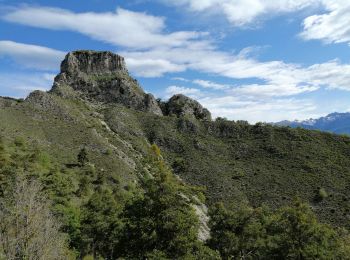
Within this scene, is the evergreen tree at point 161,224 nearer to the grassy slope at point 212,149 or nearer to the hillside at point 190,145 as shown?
the hillside at point 190,145

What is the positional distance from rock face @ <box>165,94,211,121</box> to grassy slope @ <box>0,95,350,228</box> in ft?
52.0

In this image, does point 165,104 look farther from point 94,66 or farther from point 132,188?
point 132,188

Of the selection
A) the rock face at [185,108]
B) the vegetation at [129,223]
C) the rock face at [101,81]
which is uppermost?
the rock face at [101,81]

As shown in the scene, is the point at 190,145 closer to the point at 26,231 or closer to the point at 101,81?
the point at 101,81

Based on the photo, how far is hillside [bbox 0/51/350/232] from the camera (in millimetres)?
87562

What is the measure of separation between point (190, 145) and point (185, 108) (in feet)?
111

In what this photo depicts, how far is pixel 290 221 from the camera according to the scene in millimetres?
40812

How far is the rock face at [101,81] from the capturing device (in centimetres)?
14112

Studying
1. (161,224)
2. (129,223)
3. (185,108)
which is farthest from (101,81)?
(161,224)

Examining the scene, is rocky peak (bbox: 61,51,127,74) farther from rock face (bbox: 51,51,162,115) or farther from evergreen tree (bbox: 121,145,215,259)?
evergreen tree (bbox: 121,145,215,259)

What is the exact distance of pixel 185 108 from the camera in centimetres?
14600

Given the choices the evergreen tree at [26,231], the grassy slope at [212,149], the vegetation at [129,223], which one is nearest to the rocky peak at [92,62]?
the grassy slope at [212,149]

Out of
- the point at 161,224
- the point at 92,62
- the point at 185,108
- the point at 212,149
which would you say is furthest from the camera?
the point at 92,62

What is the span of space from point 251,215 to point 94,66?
114012 mm
